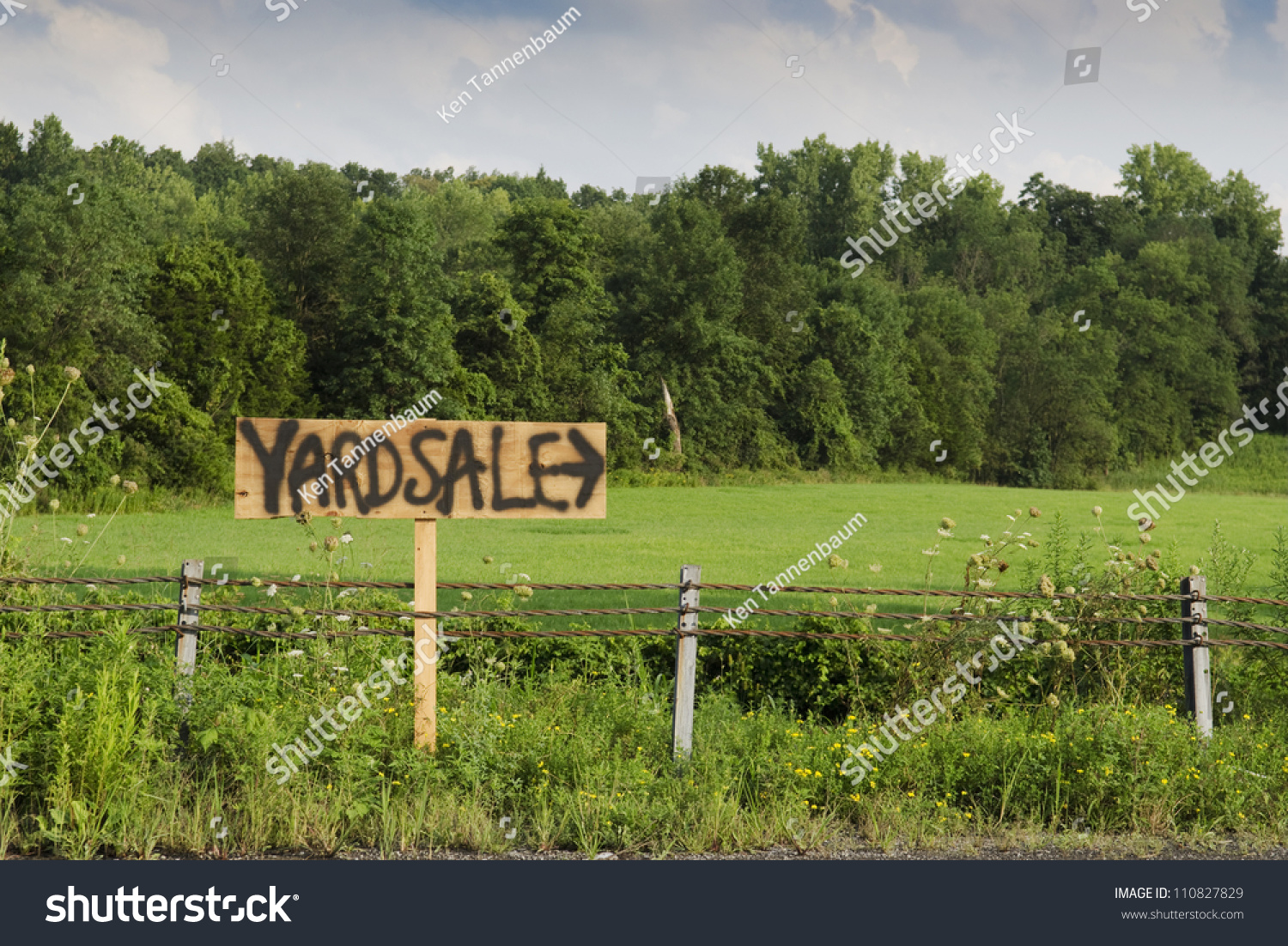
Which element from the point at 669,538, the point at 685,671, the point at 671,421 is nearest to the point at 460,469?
the point at 685,671

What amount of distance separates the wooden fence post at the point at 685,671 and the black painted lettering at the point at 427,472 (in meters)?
1.43

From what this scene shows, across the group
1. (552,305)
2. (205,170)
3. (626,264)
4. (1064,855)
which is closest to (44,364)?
(552,305)

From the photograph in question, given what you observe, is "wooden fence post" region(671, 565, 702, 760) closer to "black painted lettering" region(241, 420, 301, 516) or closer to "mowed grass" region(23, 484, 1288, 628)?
"black painted lettering" region(241, 420, 301, 516)

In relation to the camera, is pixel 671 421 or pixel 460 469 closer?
pixel 460 469

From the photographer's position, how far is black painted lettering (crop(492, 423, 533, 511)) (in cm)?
591

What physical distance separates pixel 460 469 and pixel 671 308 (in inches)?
1538

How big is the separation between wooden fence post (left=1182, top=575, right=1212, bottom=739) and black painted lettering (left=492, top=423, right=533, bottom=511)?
3629mm

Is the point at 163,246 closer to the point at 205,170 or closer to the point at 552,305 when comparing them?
the point at 552,305

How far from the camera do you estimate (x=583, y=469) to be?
599 cm

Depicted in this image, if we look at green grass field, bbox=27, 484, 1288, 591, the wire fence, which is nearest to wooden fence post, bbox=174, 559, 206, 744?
the wire fence

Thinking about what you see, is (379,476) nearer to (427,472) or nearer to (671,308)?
(427,472)

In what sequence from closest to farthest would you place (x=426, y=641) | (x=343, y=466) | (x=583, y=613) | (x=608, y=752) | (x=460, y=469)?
(x=608, y=752), (x=426, y=641), (x=343, y=466), (x=460, y=469), (x=583, y=613)

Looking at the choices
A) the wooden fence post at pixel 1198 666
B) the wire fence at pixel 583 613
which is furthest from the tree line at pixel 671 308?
the wooden fence post at pixel 1198 666

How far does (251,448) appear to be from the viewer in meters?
5.75
